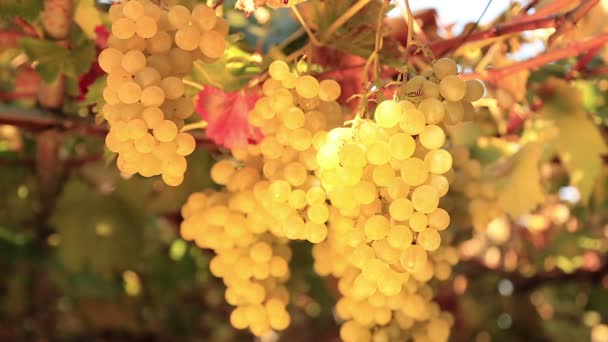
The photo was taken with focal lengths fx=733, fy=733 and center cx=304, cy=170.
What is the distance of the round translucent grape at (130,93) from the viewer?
57 cm

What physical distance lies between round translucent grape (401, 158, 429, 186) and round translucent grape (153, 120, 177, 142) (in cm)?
18

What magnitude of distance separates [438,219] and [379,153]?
0.07 m

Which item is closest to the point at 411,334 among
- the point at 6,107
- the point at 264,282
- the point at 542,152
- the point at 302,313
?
the point at 264,282

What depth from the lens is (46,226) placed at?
1.50 meters

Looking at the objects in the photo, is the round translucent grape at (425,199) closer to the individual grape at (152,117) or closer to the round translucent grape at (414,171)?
the round translucent grape at (414,171)

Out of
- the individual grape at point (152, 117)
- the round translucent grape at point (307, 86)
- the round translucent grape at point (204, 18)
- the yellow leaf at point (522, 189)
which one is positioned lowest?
the yellow leaf at point (522, 189)

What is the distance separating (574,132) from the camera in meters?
1.10

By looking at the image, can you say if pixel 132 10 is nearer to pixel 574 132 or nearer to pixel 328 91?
pixel 328 91

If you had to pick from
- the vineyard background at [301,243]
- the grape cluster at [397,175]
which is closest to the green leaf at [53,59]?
the vineyard background at [301,243]

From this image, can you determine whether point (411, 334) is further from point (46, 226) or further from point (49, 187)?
point (46, 226)

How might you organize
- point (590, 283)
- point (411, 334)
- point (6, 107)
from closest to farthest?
point (411, 334)
point (6, 107)
point (590, 283)

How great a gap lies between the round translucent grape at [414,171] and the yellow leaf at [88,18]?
49cm

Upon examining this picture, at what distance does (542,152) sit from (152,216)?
2.64 feet

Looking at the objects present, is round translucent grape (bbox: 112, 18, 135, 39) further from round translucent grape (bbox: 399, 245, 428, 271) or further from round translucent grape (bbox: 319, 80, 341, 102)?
round translucent grape (bbox: 399, 245, 428, 271)
